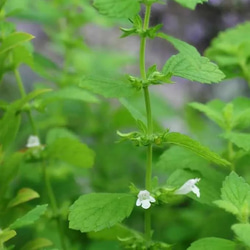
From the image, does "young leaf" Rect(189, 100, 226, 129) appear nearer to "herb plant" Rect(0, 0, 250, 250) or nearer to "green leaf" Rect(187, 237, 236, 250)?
"herb plant" Rect(0, 0, 250, 250)

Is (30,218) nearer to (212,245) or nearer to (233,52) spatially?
(212,245)

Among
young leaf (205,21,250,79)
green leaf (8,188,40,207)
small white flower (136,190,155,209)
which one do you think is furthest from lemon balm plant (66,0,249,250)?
young leaf (205,21,250,79)

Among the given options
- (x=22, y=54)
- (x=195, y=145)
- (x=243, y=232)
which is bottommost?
(x=243, y=232)

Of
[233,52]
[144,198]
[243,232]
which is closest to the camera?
[243,232]

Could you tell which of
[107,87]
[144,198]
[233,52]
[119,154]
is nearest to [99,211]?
[144,198]

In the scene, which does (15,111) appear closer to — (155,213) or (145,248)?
(145,248)
